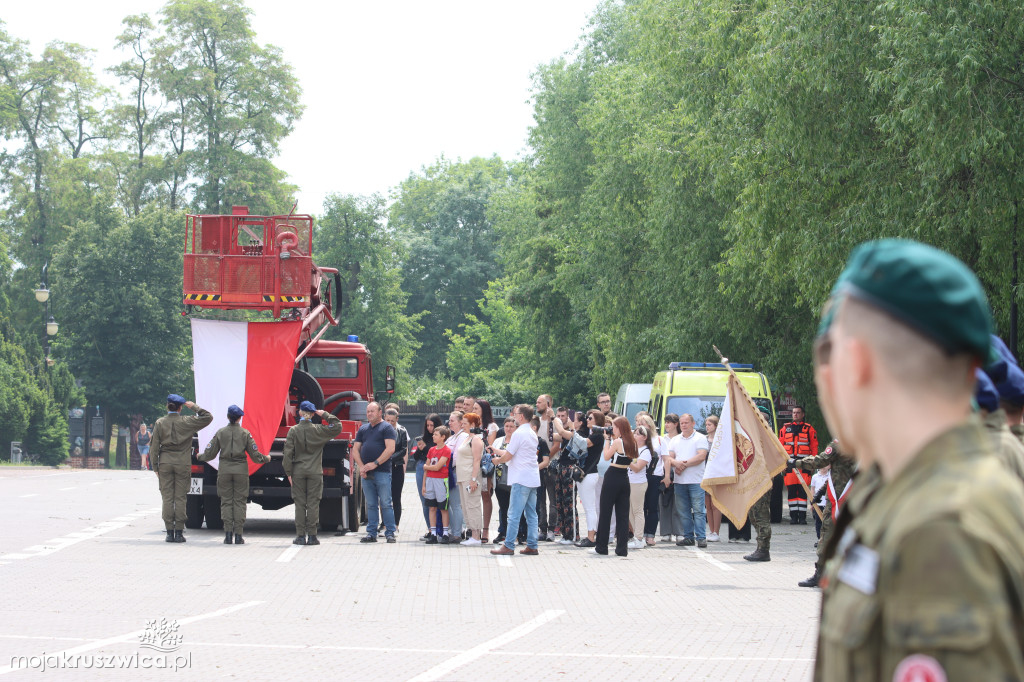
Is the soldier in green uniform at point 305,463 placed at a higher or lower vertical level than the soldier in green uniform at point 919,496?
lower

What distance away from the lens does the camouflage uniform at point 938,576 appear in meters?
1.62

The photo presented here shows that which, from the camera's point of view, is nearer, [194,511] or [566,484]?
[566,484]

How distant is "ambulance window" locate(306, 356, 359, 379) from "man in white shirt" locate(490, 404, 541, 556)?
6.28m

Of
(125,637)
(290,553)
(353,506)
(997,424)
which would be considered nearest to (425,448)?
(353,506)

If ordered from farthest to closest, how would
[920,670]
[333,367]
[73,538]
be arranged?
[333,367]
[73,538]
[920,670]

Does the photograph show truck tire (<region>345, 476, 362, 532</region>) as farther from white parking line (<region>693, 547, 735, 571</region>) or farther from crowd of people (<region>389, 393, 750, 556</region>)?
white parking line (<region>693, 547, 735, 571</region>)

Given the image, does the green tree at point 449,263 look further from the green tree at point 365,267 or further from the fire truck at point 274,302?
the fire truck at point 274,302

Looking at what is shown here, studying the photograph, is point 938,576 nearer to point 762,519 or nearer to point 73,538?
point 762,519

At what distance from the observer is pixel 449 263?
283 feet

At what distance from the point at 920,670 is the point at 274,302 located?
1910 centimetres

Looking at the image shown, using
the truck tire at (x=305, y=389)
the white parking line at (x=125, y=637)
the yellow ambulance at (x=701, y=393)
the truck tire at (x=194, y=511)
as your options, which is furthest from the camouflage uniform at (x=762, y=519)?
the truck tire at (x=194, y=511)

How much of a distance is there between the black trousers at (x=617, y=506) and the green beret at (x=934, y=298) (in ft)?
46.7

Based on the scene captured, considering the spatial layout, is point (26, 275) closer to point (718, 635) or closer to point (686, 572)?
point (686, 572)

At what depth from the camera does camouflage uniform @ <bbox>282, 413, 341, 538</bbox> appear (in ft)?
56.9
